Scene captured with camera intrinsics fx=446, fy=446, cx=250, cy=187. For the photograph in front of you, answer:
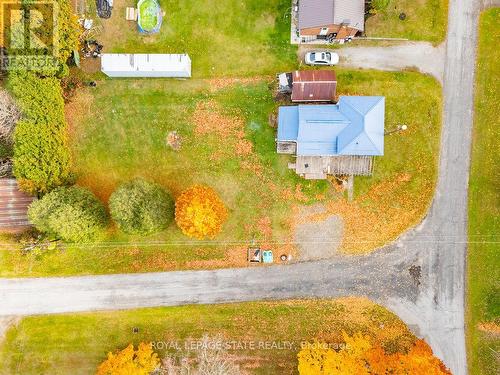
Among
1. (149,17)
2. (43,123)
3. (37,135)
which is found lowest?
(37,135)

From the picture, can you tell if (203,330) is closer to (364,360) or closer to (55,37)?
(364,360)

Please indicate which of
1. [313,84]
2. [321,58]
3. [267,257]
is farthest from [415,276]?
[321,58]

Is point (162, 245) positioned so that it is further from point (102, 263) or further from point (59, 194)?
point (59, 194)

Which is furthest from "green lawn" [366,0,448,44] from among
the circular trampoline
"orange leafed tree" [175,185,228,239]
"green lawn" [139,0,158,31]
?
"orange leafed tree" [175,185,228,239]

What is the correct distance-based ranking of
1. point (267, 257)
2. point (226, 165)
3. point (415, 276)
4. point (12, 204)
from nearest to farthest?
point (12, 204)
point (267, 257)
point (415, 276)
point (226, 165)

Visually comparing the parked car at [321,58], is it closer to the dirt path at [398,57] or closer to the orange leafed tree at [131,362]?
the dirt path at [398,57]

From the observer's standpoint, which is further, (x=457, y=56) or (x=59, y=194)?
(x=457, y=56)

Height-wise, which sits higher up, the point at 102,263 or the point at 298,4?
the point at 298,4

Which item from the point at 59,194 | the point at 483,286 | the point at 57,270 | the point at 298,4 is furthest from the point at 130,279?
the point at 483,286
